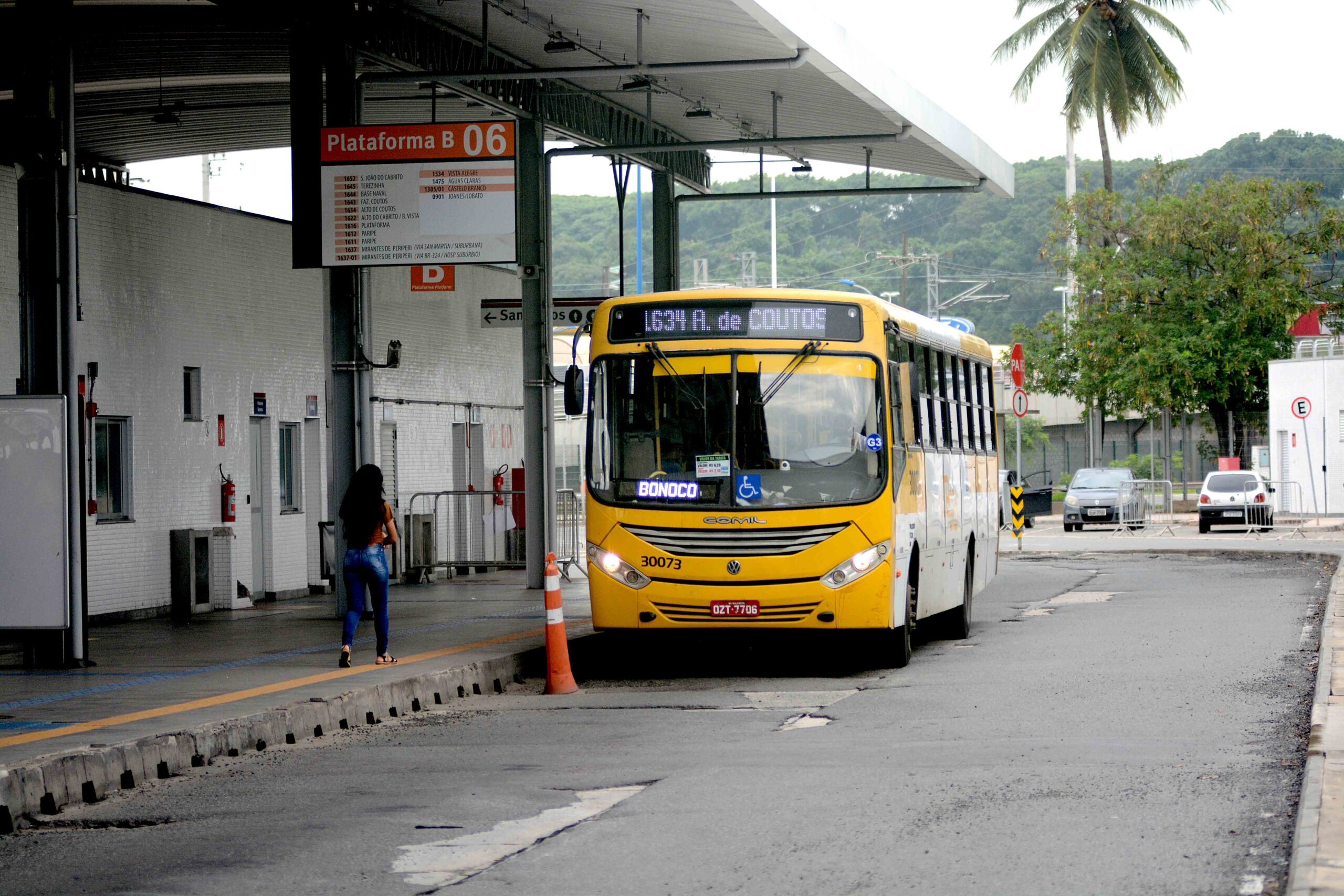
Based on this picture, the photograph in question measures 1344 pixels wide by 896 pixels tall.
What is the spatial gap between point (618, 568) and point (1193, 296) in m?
38.5

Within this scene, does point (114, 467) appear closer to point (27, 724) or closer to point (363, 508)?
point (363, 508)

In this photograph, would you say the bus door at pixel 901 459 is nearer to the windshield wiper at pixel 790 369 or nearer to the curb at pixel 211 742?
the windshield wiper at pixel 790 369

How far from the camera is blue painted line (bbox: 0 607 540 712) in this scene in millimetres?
11891

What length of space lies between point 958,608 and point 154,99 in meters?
13.8

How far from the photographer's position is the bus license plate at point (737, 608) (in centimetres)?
1370

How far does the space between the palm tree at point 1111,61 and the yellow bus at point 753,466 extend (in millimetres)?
39031

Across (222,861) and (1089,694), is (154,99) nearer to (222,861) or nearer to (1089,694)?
(1089,694)

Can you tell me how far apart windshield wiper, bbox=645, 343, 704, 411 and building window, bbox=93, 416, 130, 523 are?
7.26 meters

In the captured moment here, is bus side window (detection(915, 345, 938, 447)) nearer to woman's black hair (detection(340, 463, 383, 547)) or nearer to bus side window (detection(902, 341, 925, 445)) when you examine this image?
bus side window (detection(902, 341, 925, 445))

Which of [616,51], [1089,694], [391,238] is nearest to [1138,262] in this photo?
[616,51]

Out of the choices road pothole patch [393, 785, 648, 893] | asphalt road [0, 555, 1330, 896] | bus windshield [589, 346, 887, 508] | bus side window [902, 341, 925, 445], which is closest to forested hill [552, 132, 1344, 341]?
bus side window [902, 341, 925, 445]

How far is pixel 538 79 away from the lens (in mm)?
21594

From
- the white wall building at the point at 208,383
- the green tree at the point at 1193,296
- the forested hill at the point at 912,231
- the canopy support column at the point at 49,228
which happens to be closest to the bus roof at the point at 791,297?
the canopy support column at the point at 49,228

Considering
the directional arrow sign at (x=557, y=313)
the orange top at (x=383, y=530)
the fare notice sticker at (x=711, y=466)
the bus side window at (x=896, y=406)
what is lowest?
the orange top at (x=383, y=530)
